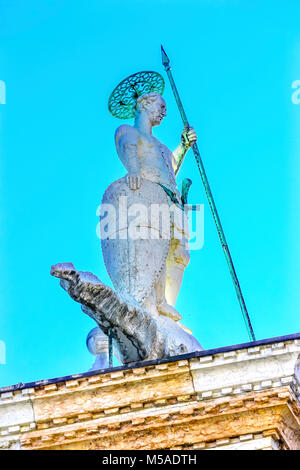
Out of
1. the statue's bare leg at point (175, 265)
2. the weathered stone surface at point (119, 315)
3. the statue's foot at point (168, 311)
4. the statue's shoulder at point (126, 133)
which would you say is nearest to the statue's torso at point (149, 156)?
the statue's shoulder at point (126, 133)

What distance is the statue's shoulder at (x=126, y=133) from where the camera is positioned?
46.2 ft

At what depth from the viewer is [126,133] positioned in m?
14.1

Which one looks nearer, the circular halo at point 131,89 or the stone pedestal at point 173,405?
the stone pedestal at point 173,405

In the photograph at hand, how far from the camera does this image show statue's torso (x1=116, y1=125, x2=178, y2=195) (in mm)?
13727

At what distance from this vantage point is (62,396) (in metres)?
10.1

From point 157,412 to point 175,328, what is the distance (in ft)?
9.47

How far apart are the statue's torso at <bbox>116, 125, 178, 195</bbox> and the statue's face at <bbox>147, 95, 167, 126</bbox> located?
17.1 inches

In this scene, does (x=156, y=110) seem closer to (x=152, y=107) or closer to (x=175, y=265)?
(x=152, y=107)

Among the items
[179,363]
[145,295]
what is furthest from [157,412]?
[145,295]

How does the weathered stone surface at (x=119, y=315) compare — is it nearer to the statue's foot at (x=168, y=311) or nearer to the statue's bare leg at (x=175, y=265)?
the statue's foot at (x=168, y=311)

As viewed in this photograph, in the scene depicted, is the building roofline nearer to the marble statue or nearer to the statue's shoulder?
the marble statue

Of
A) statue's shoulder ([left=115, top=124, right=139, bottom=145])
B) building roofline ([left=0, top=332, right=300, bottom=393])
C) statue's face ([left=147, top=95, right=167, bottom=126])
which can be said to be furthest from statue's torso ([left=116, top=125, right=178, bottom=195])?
building roofline ([left=0, top=332, right=300, bottom=393])

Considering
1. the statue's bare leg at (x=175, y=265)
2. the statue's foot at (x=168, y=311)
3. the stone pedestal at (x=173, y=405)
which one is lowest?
the stone pedestal at (x=173, y=405)

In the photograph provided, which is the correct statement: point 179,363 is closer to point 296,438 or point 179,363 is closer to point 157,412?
point 157,412
